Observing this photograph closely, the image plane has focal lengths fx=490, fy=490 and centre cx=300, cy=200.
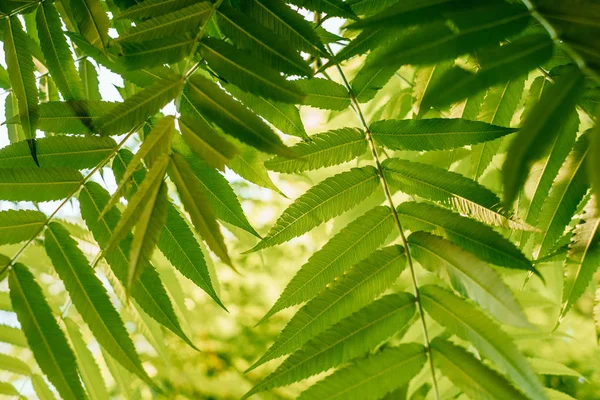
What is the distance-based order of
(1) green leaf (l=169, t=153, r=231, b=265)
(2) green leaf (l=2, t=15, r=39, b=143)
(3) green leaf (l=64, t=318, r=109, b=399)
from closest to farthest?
(1) green leaf (l=169, t=153, r=231, b=265), (2) green leaf (l=2, t=15, r=39, b=143), (3) green leaf (l=64, t=318, r=109, b=399)

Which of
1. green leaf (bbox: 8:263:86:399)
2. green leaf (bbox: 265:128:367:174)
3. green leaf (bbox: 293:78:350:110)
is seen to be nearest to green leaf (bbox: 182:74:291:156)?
green leaf (bbox: 265:128:367:174)

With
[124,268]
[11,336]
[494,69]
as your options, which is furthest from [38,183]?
[494,69]

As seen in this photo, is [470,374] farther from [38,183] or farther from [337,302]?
[38,183]

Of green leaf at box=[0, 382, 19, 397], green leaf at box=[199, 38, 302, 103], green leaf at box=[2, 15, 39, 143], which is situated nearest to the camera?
green leaf at box=[199, 38, 302, 103]

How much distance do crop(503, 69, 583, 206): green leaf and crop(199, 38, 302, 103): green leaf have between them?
1.09 feet

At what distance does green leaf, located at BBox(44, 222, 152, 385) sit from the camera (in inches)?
32.0

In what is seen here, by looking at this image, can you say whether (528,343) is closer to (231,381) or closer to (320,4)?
(320,4)

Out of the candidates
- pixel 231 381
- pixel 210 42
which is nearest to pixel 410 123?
pixel 210 42

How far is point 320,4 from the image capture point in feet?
3.02

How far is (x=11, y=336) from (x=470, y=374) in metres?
1.10

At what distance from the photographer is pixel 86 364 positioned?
3.98 feet

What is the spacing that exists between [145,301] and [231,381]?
176 inches

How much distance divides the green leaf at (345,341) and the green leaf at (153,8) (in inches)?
23.4

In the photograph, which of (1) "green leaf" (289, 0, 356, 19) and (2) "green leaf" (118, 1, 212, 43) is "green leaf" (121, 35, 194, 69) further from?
(1) "green leaf" (289, 0, 356, 19)
